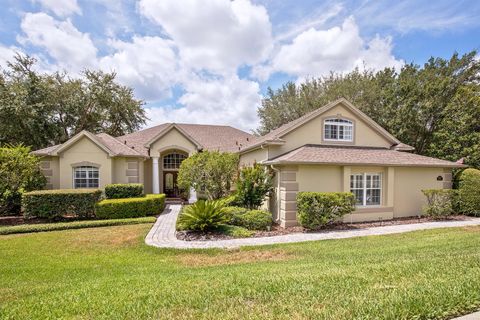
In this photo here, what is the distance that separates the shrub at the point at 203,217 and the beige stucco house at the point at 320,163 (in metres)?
3.45

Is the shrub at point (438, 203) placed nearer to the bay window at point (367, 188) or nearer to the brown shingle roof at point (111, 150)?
the bay window at point (367, 188)

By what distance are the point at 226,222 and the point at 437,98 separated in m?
22.5

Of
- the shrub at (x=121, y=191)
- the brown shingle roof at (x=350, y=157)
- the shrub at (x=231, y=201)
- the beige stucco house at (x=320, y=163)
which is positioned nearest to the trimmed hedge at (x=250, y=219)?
the beige stucco house at (x=320, y=163)

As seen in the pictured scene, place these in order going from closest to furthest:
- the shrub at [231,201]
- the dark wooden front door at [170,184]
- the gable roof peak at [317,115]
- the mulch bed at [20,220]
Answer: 1. the mulch bed at [20,220]
2. the shrub at [231,201]
3. the gable roof peak at [317,115]
4. the dark wooden front door at [170,184]

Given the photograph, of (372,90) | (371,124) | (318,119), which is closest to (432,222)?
(371,124)

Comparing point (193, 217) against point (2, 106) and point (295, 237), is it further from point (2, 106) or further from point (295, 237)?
point (2, 106)

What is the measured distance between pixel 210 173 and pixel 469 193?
48.6 feet

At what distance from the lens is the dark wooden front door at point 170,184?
23.8 m

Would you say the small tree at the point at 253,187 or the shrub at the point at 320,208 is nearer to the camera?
the shrub at the point at 320,208

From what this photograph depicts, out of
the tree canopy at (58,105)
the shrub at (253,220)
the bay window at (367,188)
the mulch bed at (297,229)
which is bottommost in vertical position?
the mulch bed at (297,229)

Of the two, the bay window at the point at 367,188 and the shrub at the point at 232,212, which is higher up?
the bay window at the point at 367,188

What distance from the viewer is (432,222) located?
46.2 feet

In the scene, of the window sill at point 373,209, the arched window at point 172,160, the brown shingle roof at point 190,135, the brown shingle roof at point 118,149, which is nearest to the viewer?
the window sill at point 373,209

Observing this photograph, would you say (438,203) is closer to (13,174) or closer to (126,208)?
(126,208)
